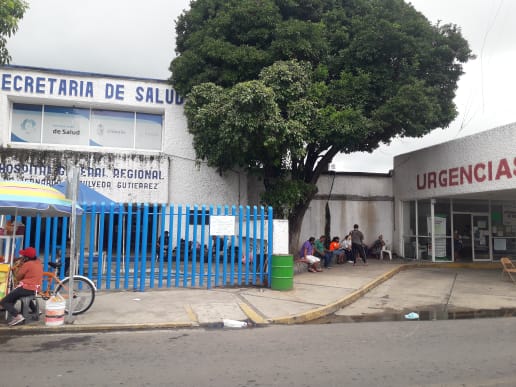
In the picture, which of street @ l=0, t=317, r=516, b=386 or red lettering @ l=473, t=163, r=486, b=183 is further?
red lettering @ l=473, t=163, r=486, b=183

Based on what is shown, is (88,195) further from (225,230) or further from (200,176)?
(200,176)

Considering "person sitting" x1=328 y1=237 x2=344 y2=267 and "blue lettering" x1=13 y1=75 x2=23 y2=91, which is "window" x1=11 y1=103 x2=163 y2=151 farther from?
"person sitting" x1=328 y1=237 x2=344 y2=267

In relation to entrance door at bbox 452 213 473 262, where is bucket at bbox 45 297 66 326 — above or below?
below

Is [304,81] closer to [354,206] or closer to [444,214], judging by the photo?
[354,206]

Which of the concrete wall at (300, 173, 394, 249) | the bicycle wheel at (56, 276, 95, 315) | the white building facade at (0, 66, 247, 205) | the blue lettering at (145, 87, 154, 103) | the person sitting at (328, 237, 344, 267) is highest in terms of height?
the blue lettering at (145, 87, 154, 103)

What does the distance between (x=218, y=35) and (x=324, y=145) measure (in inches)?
210

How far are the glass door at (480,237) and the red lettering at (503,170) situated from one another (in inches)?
205

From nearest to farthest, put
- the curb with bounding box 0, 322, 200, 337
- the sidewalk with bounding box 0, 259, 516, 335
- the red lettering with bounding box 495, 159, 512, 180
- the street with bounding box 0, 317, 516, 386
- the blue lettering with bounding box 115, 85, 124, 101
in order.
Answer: the street with bounding box 0, 317, 516, 386 < the curb with bounding box 0, 322, 200, 337 < the sidewalk with bounding box 0, 259, 516, 335 < the red lettering with bounding box 495, 159, 512, 180 < the blue lettering with bounding box 115, 85, 124, 101

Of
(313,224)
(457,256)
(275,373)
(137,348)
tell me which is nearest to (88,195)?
(137,348)

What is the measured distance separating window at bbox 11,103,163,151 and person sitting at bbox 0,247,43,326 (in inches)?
363

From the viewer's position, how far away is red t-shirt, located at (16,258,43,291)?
8094 millimetres

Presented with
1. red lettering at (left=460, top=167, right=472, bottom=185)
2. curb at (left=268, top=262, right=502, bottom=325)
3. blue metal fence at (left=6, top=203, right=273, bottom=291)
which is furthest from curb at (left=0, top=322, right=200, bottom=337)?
red lettering at (left=460, top=167, right=472, bottom=185)

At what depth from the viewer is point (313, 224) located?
20484 mm

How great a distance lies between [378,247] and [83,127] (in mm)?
13070
